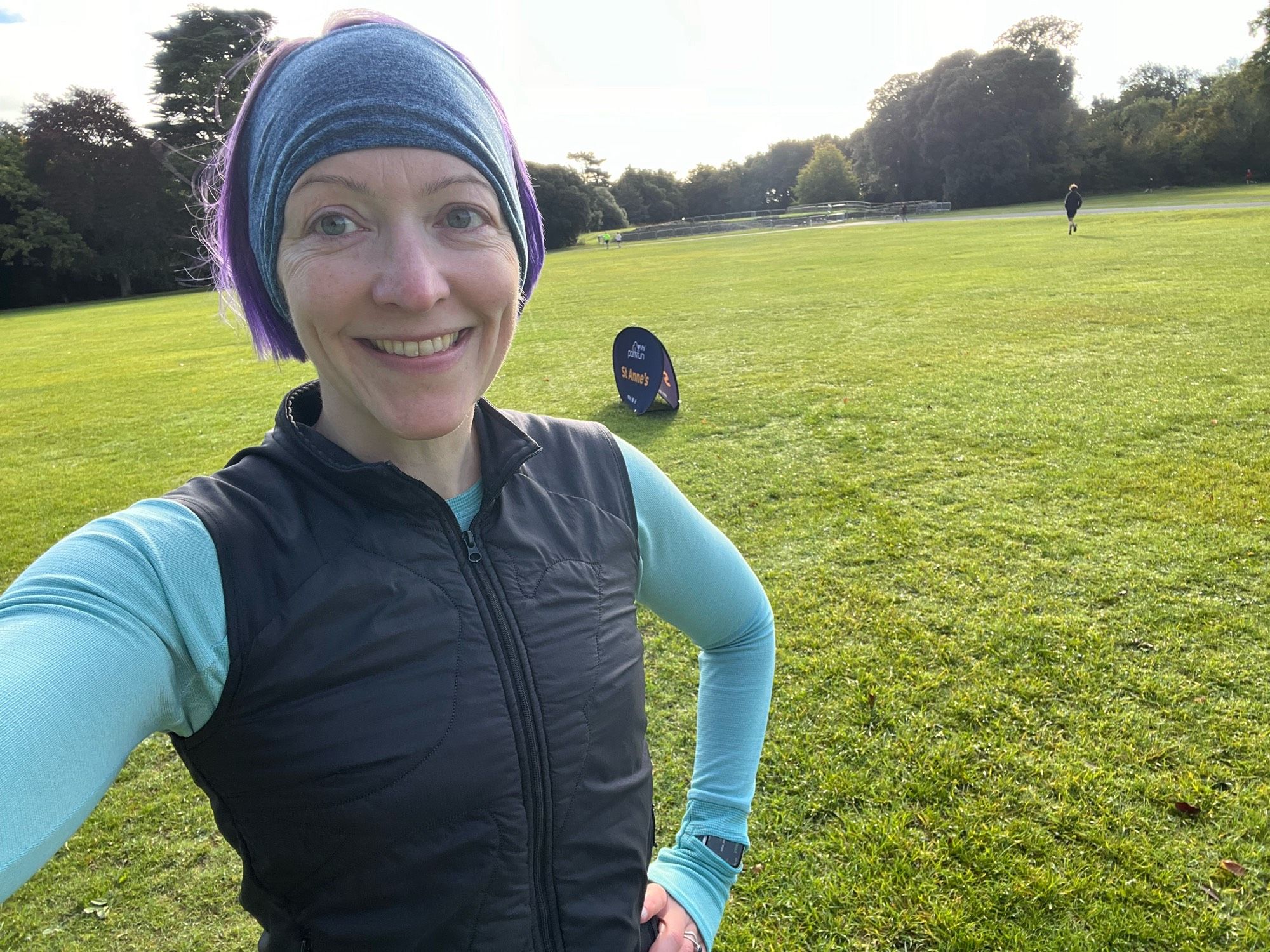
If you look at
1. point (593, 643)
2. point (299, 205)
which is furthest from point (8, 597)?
point (593, 643)

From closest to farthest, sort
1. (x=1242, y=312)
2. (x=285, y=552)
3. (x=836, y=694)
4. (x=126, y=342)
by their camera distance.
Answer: (x=285, y=552), (x=836, y=694), (x=1242, y=312), (x=126, y=342)

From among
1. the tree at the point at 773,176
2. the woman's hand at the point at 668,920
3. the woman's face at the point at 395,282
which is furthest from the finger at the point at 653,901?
the tree at the point at 773,176

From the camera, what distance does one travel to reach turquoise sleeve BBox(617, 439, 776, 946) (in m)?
1.72

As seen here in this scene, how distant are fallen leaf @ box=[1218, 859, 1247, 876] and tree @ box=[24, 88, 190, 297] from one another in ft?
186

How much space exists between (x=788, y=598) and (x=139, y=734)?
13.9 feet

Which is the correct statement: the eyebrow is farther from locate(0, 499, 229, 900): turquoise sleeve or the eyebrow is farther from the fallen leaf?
the fallen leaf

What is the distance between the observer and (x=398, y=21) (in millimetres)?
1447

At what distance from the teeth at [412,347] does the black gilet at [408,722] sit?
192 millimetres

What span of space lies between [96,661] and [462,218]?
2.84 ft

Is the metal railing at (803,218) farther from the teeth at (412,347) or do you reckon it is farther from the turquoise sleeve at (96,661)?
the turquoise sleeve at (96,661)

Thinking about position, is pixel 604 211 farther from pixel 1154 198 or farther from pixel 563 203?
pixel 1154 198

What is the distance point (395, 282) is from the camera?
131 centimetres

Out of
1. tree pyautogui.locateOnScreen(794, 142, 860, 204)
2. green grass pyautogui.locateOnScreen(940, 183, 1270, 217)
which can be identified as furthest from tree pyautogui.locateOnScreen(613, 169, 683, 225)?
green grass pyautogui.locateOnScreen(940, 183, 1270, 217)

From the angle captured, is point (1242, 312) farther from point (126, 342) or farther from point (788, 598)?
point (126, 342)
